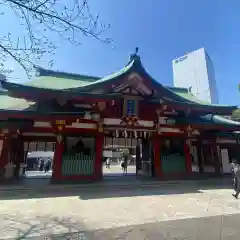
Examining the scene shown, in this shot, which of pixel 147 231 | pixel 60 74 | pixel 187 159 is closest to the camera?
pixel 147 231

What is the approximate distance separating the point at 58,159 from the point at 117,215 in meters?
5.68

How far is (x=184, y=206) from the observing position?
7031 millimetres

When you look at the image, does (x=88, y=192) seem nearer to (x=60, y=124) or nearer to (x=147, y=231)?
(x=60, y=124)

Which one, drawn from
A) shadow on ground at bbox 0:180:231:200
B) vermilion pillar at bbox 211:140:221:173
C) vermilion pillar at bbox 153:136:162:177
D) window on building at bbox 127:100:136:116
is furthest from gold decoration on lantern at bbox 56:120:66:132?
vermilion pillar at bbox 211:140:221:173

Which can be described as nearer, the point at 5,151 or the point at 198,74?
the point at 5,151

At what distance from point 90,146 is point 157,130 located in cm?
417

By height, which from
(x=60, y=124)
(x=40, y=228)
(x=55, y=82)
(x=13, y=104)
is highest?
(x=55, y=82)

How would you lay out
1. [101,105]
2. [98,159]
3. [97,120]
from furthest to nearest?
[101,105]
[97,120]
[98,159]

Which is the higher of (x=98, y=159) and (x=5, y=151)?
(x=5, y=151)

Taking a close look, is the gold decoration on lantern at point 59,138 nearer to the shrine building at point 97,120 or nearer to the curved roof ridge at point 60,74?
the shrine building at point 97,120

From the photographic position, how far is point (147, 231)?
15.2 feet

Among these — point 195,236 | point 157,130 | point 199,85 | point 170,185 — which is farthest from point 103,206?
point 199,85

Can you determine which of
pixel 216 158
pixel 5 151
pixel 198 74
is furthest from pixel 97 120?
pixel 198 74

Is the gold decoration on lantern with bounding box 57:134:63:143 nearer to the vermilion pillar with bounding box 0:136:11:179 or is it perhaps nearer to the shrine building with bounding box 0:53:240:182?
the shrine building with bounding box 0:53:240:182
